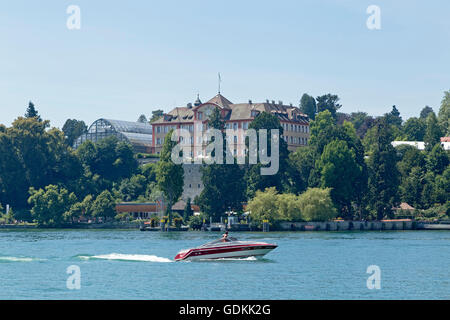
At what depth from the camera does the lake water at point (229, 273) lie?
174ft

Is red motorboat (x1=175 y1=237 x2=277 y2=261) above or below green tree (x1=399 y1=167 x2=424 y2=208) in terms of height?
below

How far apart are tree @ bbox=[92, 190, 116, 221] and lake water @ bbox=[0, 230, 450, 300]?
57.1 meters

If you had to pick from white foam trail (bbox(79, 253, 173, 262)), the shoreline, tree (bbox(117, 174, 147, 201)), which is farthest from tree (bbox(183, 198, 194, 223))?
white foam trail (bbox(79, 253, 173, 262))

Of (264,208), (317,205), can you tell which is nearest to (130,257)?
(264,208)

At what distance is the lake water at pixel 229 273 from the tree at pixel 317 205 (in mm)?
34339

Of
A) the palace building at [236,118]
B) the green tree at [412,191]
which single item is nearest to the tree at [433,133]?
the green tree at [412,191]

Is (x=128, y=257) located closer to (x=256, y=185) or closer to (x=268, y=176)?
(x=256, y=185)

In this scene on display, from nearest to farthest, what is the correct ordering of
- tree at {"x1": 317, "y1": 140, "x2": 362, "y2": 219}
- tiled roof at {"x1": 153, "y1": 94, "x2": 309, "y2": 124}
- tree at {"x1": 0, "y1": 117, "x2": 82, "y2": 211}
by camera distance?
1. tree at {"x1": 317, "y1": 140, "x2": 362, "y2": 219}
2. tree at {"x1": 0, "y1": 117, "x2": 82, "y2": 211}
3. tiled roof at {"x1": 153, "y1": 94, "x2": 309, "y2": 124}

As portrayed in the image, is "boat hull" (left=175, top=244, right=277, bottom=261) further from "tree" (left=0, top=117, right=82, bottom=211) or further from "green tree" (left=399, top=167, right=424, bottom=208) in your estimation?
"tree" (left=0, top=117, right=82, bottom=211)

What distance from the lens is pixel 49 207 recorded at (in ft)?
493

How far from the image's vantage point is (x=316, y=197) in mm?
128625

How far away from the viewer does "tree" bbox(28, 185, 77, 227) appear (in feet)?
494

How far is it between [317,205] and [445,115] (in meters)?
65.5

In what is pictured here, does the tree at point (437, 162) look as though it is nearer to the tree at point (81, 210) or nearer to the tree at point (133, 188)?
the tree at point (133, 188)
